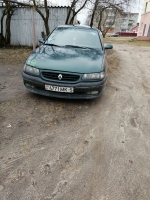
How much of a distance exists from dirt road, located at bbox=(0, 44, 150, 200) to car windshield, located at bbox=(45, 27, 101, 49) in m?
1.53

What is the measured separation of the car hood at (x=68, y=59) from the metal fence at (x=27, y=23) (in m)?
7.29

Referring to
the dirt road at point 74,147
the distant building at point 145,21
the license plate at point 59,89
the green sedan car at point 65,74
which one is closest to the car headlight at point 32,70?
the green sedan car at point 65,74

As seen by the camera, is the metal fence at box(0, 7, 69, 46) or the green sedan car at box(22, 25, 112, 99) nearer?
the green sedan car at box(22, 25, 112, 99)

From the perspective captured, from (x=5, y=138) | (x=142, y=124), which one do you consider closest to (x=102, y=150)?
(x=142, y=124)

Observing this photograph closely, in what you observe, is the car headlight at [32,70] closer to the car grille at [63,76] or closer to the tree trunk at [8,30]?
the car grille at [63,76]

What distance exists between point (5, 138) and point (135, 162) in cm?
195

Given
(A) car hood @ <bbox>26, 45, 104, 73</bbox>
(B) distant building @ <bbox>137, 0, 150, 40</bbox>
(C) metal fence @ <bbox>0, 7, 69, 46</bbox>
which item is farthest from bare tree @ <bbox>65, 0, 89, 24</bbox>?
(B) distant building @ <bbox>137, 0, 150, 40</bbox>

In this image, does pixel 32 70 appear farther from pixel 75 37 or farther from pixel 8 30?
pixel 8 30

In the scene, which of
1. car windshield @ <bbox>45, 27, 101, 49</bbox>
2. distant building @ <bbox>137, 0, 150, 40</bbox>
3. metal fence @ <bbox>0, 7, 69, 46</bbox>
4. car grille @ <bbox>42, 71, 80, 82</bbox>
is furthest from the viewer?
distant building @ <bbox>137, 0, 150, 40</bbox>

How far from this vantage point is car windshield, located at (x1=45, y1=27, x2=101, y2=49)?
4.48 metres

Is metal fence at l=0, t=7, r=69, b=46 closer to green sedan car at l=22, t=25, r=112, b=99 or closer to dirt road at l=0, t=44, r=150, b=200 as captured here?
green sedan car at l=22, t=25, r=112, b=99

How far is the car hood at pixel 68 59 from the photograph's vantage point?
131 inches

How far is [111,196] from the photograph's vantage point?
70.5 inches

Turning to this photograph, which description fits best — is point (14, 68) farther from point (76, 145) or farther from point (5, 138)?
point (76, 145)
